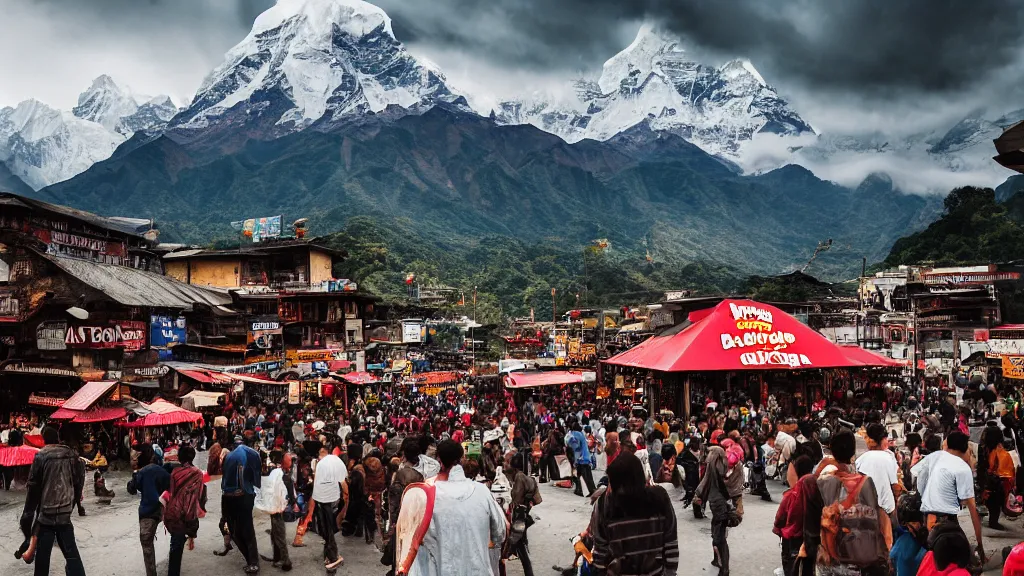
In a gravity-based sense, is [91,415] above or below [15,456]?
above

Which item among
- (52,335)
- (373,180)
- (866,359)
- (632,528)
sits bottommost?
(866,359)

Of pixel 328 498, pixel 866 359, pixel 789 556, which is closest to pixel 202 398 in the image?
pixel 328 498

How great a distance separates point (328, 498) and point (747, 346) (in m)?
14.6

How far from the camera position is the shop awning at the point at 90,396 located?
14508 millimetres

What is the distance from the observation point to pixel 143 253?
40375 millimetres

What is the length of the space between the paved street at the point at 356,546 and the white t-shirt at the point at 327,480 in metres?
0.82

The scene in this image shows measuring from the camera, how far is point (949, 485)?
5.48 m

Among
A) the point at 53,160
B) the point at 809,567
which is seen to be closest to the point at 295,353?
the point at 809,567

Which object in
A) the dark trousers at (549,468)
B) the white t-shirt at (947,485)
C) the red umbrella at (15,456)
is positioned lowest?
the dark trousers at (549,468)

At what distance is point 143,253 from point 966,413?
41265mm

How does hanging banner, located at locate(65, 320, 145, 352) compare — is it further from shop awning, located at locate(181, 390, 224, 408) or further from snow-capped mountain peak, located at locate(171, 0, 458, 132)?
snow-capped mountain peak, located at locate(171, 0, 458, 132)

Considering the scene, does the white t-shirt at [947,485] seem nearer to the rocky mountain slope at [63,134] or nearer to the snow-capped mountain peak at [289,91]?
the rocky mountain slope at [63,134]

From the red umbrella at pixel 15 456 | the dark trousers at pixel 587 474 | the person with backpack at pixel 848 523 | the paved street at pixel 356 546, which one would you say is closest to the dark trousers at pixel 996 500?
the paved street at pixel 356 546

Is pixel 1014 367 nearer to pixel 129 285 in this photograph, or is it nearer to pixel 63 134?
pixel 129 285
